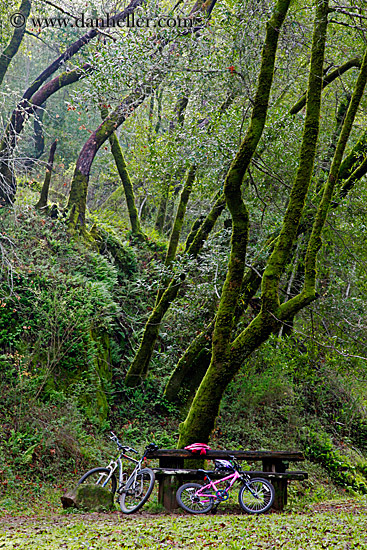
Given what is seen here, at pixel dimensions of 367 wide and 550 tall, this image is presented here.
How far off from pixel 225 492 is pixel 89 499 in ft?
6.34

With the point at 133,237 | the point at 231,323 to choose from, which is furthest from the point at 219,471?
the point at 133,237

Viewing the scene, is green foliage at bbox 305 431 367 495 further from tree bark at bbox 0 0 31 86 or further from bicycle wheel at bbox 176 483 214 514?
tree bark at bbox 0 0 31 86

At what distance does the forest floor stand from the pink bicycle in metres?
0.20

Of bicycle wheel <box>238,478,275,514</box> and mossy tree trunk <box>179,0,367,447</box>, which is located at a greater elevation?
mossy tree trunk <box>179,0,367,447</box>

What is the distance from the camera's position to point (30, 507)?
708cm

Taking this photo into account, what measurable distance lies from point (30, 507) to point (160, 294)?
6.66m

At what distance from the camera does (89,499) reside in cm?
661

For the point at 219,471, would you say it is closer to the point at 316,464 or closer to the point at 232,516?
the point at 232,516

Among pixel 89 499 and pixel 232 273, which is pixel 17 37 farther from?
pixel 89 499

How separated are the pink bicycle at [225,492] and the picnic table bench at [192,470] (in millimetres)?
153

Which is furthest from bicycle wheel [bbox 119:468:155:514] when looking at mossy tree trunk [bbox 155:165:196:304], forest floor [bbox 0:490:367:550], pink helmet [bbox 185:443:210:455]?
mossy tree trunk [bbox 155:165:196:304]

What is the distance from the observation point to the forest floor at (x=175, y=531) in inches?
181

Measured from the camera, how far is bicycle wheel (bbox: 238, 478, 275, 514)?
6816mm

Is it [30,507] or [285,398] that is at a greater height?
[285,398]
